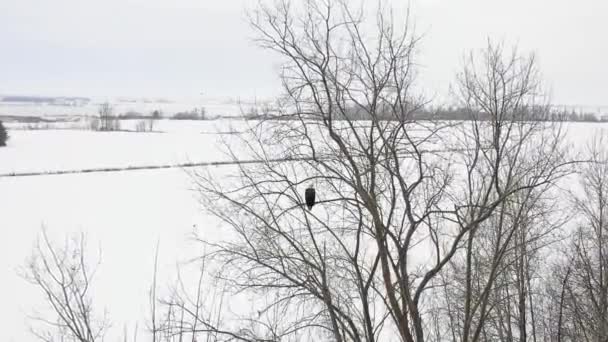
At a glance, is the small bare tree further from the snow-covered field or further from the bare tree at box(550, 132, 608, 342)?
the bare tree at box(550, 132, 608, 342)

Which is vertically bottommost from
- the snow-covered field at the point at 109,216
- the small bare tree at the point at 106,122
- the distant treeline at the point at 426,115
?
the snow-covered field at the point at 109,216

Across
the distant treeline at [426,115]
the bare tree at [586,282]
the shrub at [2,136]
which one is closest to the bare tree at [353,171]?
the distant treeline at [426,115]

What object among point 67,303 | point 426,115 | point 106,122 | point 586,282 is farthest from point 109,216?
point 106,122

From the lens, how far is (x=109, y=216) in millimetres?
26500

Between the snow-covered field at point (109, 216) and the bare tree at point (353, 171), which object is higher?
the bare tree at point (353, 171)

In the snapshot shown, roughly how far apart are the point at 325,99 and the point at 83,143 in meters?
55.1

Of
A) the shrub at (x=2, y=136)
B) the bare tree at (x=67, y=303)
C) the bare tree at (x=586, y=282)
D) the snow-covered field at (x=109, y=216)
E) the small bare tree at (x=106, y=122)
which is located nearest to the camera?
the bare tree at (x=67, y=303)

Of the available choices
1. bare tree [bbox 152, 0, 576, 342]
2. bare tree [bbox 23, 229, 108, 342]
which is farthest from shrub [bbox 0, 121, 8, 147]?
bare tree [bbox 152, 0, 576, 342]

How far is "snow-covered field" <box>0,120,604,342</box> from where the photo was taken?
15.8 m

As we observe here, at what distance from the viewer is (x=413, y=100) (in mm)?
6602

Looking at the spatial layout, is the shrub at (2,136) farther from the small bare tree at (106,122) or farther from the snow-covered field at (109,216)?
the small bare tree at (106,122)

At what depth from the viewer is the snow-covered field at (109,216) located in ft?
51.9

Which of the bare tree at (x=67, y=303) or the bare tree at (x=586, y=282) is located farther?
the bare tree at (x=586, y=282)

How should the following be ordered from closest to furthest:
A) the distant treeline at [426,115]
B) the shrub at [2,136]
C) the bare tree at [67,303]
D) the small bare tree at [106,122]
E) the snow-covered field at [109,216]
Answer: the bare tree at [67,303], the distant treeline at [426,115], the snow-covered field at [109,216], the shrub at [2,136], the small bare tree at [106,122]
